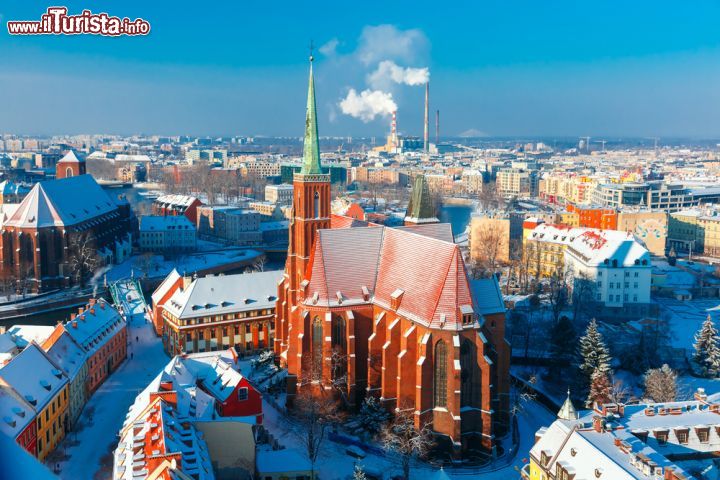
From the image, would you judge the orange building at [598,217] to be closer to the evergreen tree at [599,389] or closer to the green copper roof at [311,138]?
the evergreen tree at [599,389]

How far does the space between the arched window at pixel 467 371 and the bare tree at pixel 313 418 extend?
29.6 ft

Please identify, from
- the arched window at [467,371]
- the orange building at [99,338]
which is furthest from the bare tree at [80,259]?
the arched window at [467,371]

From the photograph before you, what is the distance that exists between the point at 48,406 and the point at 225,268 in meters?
64.4

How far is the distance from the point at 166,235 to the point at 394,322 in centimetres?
7549

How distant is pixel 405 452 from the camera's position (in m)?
41.5

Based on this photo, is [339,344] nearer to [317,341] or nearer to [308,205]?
[317,341]

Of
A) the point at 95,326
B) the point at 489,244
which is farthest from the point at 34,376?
the point at 489,244

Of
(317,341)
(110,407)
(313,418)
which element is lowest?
(110,407)

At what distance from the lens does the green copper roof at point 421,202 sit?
61906 mm

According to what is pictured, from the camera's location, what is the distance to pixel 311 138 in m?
57.5

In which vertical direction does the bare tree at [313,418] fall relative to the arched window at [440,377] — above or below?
below

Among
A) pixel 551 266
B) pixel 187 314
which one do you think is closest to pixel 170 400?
pixel 187 314

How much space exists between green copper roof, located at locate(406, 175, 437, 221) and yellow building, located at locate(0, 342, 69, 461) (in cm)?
3168

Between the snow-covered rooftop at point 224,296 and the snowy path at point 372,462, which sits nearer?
the snowy path at point 372,462
